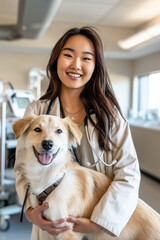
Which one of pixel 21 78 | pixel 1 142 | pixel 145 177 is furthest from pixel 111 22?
pixel 1 142

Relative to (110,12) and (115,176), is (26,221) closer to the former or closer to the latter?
(115,176)

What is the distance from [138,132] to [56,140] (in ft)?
12.5

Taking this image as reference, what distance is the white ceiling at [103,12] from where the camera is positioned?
4324mm

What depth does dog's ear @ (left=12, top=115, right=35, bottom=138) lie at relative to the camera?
3.76 ft

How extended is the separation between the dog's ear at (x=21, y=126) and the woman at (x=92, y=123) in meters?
0.12

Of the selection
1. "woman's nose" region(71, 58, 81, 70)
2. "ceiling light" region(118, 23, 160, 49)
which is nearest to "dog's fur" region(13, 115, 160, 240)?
"woman's nose" region(71, 58, 81, 70)

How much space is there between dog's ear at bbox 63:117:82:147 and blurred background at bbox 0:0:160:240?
103 cm

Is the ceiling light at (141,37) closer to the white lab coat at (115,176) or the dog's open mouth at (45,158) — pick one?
the white lab coat at (115,176)

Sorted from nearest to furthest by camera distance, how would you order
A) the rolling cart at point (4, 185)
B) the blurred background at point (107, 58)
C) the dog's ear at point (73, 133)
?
the dog's ear at point (73, 133)
the rolling cart at point (4, 185)
the blurred background at point (107, 58)

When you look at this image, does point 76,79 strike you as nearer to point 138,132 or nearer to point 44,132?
point 44,132

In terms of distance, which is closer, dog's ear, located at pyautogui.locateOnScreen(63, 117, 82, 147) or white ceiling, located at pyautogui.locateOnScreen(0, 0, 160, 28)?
dog's ear, located at pyautogui.locateOnScreen(63, 117, 82, 147)

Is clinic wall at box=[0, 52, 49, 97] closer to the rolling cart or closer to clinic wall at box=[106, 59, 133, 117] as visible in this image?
clinic wall at box=[106, 59, 133, 117]

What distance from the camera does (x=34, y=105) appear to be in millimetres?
1327

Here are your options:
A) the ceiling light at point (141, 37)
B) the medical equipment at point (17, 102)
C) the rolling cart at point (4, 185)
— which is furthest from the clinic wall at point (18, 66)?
the rolling cart at point (4, 185)
